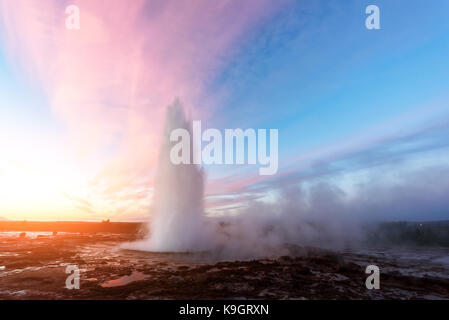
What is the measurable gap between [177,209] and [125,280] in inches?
534

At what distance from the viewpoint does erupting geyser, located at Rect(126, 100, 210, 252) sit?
25.8 metres

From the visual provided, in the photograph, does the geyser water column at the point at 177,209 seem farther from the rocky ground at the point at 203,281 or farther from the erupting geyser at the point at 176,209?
the rocky ground at the point at 203,281

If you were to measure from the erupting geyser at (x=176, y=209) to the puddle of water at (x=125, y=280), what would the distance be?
34.8 ft

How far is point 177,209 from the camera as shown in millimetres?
26578

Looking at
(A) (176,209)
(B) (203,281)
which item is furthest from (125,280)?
(A) (176,209)

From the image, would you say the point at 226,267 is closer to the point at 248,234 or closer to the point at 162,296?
the point at 162,296

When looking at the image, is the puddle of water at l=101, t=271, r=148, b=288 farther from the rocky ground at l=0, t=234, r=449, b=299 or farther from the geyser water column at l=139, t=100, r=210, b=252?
the geyser water column at l=139, t=100, r=210, b=252

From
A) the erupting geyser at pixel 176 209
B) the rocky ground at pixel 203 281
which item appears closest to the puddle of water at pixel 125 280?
the rocky ground at pixel 203 281


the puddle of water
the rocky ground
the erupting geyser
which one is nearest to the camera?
the rocky ground

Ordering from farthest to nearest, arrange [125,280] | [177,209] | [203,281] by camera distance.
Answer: [177,209], [125,280], [203,281]

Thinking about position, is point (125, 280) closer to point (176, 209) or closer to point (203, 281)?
point (203, 281)

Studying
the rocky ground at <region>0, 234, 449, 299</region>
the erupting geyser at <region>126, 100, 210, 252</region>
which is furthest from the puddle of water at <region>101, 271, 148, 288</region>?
the erupting geyser at <region>126, 100, 210, 252</region>
